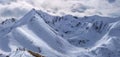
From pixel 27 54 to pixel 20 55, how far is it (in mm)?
3348

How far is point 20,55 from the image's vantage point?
196m

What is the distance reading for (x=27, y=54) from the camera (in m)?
196
